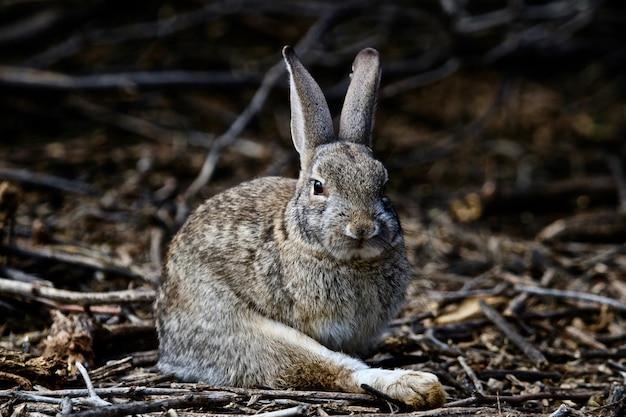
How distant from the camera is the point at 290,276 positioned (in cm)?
458

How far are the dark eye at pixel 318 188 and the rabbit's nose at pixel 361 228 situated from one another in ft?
1.10

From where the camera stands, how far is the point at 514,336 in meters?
5.65

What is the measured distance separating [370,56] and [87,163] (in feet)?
14.5

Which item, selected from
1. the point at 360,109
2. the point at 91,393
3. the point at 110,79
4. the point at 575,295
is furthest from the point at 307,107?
the point at 110,79

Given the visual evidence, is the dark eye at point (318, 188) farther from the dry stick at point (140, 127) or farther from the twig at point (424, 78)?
the twig at point (424, 78)

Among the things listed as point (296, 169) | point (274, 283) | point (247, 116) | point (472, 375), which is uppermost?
point (247, 116)

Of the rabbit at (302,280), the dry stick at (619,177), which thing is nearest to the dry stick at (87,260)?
the rabbit at (302,280)

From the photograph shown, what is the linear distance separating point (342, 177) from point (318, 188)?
0.17m

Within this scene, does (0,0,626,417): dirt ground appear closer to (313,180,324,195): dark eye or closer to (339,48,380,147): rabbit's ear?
(339,48,380,147): rabbit's ear

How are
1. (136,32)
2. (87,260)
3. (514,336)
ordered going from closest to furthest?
(514,336) < (87,260) < (136,32)

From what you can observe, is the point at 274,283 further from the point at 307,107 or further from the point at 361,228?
the point at 307,107

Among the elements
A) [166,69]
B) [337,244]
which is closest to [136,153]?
[166,69]

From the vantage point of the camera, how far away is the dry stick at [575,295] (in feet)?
19.6

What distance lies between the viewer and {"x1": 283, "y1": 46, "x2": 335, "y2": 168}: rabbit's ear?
4.81 m
